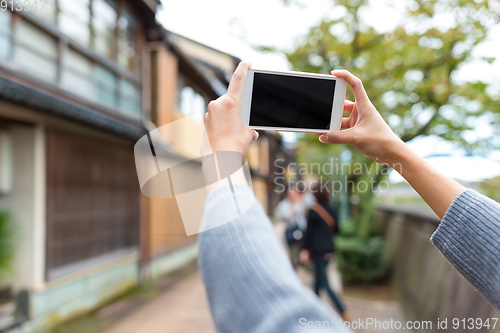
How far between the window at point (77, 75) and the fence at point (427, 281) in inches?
212

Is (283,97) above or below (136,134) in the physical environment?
below

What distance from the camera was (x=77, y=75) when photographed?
219 inches

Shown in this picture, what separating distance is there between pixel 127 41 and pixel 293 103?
22.8 ft

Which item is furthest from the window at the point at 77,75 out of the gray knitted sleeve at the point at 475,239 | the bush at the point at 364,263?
the bush at the point at 364,263

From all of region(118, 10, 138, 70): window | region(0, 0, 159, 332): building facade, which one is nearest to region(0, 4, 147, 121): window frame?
region(0, 0, 159, 332): building facade

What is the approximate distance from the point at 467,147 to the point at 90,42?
5859 mm

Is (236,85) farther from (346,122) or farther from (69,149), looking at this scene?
(69,149)

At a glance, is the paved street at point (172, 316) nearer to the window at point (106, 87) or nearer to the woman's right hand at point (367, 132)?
the window at point (106, 87)

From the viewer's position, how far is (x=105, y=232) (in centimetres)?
630

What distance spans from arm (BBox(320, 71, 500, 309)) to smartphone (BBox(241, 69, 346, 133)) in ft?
0.15

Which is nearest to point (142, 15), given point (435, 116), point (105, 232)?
point (105, 232)

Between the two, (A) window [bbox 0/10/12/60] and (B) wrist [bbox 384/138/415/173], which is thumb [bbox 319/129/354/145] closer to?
(B) wrist [bbox 384/138/415/173]

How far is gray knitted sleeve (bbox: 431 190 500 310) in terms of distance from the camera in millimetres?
824

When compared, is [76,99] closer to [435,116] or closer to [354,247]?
[435,116]
